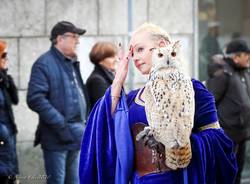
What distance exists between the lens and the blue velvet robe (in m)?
3.85

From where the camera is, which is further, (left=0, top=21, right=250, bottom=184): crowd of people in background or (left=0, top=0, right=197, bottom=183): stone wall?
(left=0, top=0, right=197, bottom=183): stone wall

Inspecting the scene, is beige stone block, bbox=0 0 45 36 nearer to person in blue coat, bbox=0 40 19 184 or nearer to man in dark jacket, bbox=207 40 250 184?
person in blue coat, bbox=0 40 19 184

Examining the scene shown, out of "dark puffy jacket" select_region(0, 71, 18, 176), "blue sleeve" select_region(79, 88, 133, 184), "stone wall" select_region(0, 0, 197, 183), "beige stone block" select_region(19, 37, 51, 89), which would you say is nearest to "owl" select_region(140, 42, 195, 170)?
"blue sleeve" select_region(79, 88, 133, 184)

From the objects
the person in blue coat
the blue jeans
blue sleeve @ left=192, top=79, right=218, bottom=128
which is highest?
blue sleeve @ left=192, top=79, right=218, bottom=128

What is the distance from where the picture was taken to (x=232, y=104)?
25.5 ft

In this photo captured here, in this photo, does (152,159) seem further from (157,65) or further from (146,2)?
(146,2)

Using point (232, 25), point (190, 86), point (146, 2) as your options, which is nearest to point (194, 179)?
point (190, 86)

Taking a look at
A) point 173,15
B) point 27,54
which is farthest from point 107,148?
point 173,15

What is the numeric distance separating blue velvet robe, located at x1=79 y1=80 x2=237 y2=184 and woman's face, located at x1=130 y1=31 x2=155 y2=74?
201 mm

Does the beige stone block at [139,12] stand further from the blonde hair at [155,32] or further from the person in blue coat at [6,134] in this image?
the blonde hair at [155,32]

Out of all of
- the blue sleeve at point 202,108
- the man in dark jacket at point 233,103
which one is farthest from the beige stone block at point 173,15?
the blue sleeve at point 202,108

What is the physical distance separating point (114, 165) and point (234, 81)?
13.1 feet

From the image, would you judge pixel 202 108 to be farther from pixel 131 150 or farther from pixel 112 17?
pixel 112 17

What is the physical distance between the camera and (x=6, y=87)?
6.46m
